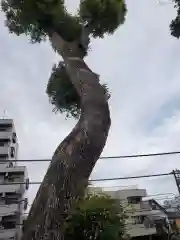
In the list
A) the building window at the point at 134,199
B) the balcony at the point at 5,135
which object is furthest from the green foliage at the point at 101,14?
the balcony at the point at 5,135

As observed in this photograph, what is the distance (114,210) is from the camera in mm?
11609

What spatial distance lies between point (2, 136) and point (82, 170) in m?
37.0

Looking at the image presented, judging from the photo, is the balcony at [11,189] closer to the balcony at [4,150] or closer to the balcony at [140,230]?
the balcony at [4,150]

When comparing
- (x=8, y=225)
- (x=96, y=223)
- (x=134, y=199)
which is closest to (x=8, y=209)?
(x=8, y=225)

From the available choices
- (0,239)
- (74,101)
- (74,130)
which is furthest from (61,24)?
(0,239)

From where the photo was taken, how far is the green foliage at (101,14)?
221 inches

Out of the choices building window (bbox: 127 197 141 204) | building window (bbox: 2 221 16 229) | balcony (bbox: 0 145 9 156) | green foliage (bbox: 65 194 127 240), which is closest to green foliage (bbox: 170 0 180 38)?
green foliage (bbox: 65 194 127 240)

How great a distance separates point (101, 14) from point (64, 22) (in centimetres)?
83

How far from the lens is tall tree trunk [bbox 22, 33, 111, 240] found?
208 centimetres

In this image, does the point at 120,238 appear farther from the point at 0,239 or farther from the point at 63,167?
the point at 0,239

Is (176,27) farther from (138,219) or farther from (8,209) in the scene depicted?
(8,209)

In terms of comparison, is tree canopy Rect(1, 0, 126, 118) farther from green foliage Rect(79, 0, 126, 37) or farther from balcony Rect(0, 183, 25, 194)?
balcony Rect(0, 183, 25, 194)

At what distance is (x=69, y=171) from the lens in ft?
7.92

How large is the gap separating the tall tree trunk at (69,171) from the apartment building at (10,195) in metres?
22.8
